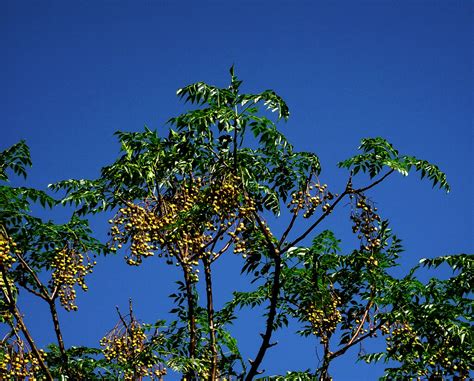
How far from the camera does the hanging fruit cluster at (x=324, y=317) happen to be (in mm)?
6773

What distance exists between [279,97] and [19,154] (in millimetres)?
3221

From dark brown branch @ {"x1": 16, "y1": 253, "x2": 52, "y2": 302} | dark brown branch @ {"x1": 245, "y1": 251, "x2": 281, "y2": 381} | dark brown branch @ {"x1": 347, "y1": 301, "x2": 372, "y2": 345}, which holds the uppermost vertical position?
dark brown branch @ {"x1": 16, "y1": 253, "x2": 52, "y2": 302}

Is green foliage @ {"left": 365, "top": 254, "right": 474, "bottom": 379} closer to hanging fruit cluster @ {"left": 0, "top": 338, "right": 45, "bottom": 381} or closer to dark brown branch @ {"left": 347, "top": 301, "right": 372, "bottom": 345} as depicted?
dark brown branch @ {"left": 347, "top": 301, "right": 372, "bottom": 345}

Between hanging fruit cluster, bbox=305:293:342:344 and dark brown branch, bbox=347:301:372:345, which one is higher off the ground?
dark brown branch, bbox=347:301:372:345

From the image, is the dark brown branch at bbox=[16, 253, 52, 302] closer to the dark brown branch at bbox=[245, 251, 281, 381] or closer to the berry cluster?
the berry cluster

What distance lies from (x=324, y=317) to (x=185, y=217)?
1797 mm

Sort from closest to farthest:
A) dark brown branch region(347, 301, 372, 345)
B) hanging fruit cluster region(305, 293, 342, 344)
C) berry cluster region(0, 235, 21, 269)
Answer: berry cluster region(0, 235, 21, 269) < hanging fruit cluster region(305, 293, 342, 344) < dark brown branch region(347, 301, 372, 345)

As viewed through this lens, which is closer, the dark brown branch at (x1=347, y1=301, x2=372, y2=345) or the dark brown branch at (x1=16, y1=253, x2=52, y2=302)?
the dark brown branch at (x1=16, y1=253, x2=52, y2=302)

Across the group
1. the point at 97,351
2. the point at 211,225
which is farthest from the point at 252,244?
the point at 97,351

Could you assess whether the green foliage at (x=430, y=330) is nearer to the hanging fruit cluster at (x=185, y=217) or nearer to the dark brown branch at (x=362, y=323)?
the dark brown branch at (x=362, y=323)

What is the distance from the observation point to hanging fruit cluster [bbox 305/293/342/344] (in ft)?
22.2

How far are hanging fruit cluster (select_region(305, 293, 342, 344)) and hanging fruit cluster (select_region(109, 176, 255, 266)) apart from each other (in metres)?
1.14

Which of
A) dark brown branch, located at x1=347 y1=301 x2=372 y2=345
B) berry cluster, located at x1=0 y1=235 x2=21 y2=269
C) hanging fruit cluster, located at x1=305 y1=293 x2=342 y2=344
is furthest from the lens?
dark brown branch, located at x1=347 y1=301 x2=372 y2=345

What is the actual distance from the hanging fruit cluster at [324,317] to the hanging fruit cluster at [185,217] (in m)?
1.14
